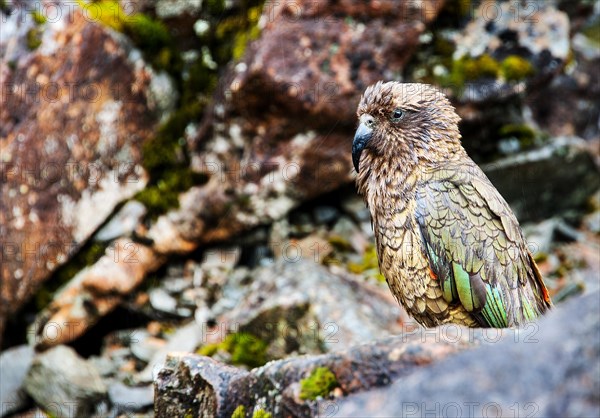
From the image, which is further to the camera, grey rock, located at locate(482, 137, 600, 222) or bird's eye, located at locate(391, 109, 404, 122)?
grey rock, located at locate(482, 137, 600, 222)

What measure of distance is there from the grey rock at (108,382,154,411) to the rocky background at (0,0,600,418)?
0.07ft

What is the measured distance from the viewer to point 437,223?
4.90 m

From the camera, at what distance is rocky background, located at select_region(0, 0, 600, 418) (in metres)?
7.36

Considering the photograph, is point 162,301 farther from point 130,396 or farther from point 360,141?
point 360,141

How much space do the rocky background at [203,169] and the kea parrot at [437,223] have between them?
186cm

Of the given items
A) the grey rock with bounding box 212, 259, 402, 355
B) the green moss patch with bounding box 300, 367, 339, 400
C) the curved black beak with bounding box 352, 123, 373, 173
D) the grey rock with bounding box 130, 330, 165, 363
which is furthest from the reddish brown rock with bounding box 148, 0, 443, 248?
the green moss patch with bounding box 300, 367, 339, 400

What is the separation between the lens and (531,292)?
506 centimetres

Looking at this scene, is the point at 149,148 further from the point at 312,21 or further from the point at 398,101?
the point at 398,101

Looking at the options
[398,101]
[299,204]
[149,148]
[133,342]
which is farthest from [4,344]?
[398,101]

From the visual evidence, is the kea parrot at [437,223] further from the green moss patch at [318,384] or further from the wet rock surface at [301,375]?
the green moss patch at [318,384]

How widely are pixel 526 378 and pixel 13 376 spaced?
21.2 feet

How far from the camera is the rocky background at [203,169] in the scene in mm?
7359

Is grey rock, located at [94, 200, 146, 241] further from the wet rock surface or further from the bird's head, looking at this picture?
the wet rock surface

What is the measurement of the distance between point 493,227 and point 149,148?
4.45m
